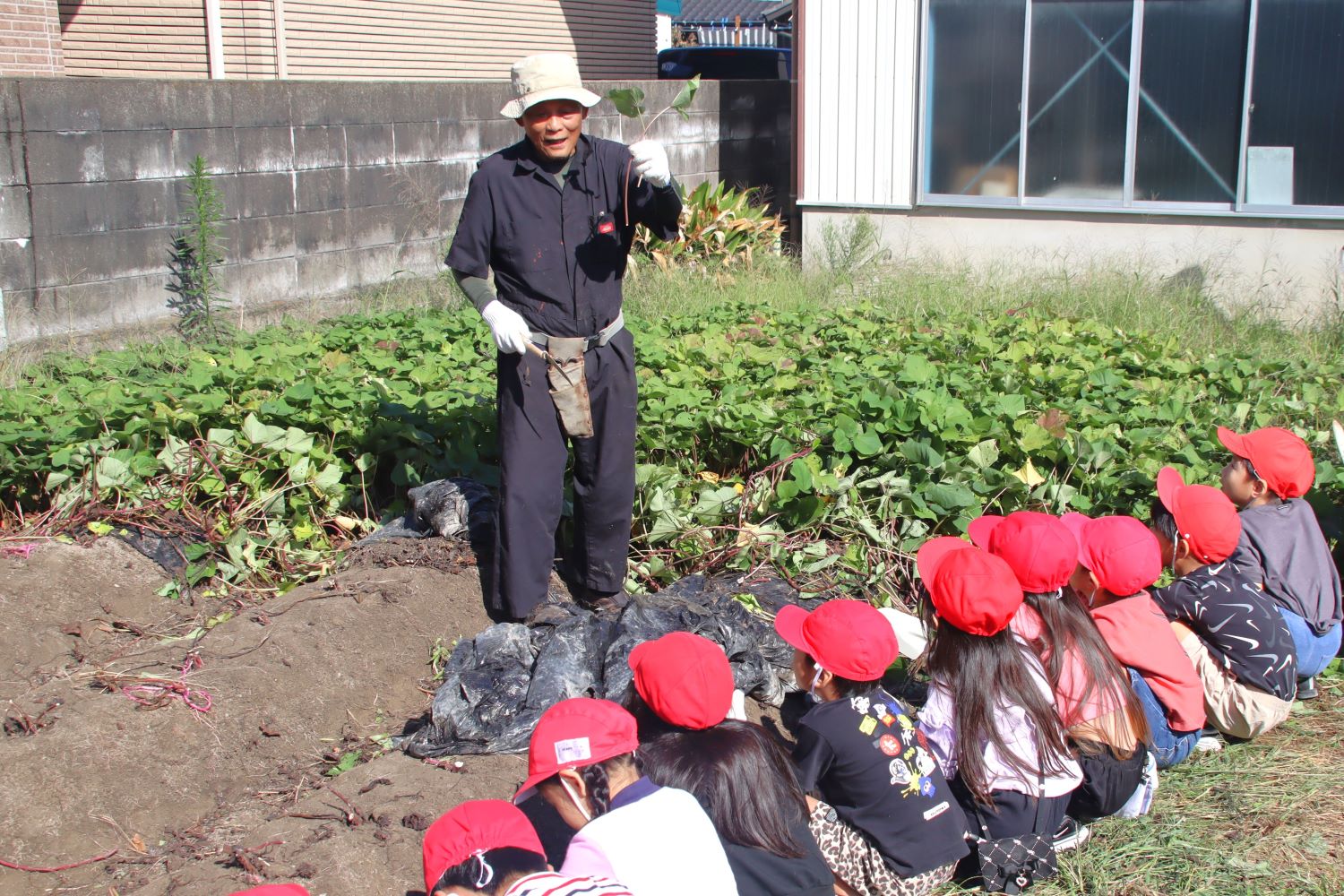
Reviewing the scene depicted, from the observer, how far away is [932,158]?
10172mm

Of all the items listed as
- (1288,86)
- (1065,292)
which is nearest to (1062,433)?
(1065,292)

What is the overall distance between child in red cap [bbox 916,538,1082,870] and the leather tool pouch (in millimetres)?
1434

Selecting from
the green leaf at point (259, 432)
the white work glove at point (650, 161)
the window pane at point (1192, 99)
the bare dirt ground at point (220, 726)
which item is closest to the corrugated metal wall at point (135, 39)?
the green leaf at point (259, 432)

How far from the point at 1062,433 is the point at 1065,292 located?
3868mm

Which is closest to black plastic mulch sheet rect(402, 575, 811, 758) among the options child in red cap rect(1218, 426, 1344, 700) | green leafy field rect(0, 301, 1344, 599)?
green leafy field rect(0, 301, 1344, 599)

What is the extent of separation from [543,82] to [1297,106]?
714 cm

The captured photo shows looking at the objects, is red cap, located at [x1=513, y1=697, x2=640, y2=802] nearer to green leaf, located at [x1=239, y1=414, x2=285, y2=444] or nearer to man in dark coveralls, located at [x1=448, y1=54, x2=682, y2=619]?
man in dark coveralls, located at [x1=448, y1=54, x2=682, y2=619]

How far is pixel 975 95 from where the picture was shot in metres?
9.91

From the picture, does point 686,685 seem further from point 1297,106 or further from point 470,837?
Answer: point 1297,106

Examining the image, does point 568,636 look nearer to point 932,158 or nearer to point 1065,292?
point 1065,292

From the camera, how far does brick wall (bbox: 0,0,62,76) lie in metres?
8.70

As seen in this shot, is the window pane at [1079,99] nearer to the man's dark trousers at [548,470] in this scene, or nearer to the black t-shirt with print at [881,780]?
the man's dark trousers at [548,470]

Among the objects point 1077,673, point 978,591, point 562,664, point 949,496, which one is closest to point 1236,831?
point 1077,673

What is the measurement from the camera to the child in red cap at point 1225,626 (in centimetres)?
354
